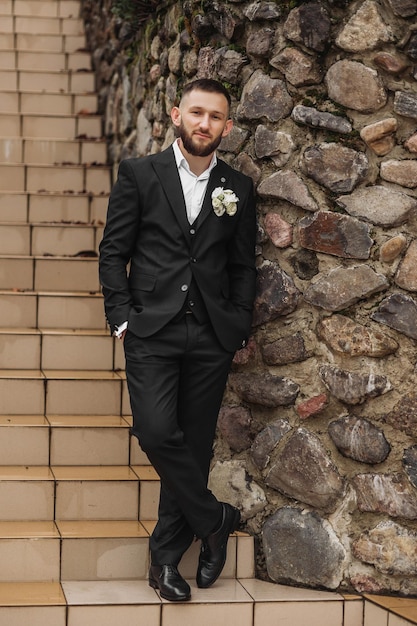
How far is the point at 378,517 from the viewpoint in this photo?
434 centimetres

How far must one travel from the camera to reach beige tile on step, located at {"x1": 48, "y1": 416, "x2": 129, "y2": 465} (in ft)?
16.5

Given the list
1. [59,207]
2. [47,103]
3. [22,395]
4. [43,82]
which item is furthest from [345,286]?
[43,82]

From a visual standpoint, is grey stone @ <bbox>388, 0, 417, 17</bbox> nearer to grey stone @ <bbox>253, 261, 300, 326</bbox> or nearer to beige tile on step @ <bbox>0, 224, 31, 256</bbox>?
grey stone @ <bbox>253, 261, 300, 326</bbox>

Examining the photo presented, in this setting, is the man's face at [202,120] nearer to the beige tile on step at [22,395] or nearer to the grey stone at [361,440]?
the grey stone at [361,440]

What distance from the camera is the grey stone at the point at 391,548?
4.30 meters

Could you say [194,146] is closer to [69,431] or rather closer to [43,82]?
[69,431]

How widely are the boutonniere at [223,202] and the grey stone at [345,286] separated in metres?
0.45

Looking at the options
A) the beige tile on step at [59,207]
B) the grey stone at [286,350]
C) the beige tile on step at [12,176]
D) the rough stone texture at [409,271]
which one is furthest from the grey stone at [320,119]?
the beige tile on step at [12,176]

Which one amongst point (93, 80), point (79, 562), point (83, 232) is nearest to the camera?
point (79, 562)

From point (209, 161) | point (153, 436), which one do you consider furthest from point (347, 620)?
point (209, 161)

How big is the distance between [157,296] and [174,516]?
876 mm

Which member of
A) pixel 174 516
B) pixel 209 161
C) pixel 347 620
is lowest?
pixel 347 620

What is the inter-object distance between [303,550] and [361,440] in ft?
1.71

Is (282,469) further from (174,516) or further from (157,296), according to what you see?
(157,296)
